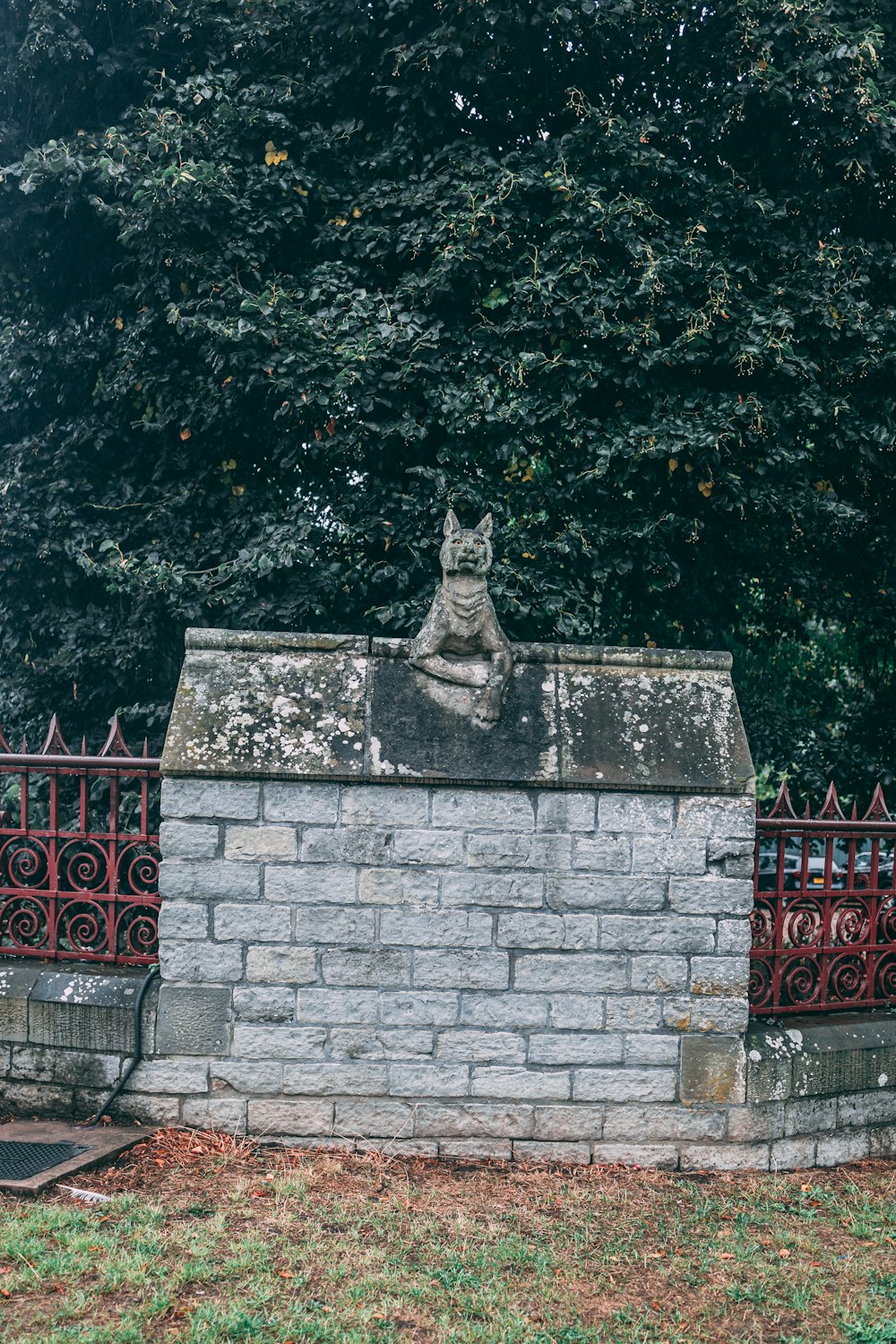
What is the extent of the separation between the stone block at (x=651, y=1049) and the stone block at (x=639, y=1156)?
0.37 meters

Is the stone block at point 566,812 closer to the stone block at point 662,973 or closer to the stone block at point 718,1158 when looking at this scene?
the stone block at point 662,973

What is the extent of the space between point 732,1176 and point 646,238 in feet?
19.1

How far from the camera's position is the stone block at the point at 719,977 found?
4.64m

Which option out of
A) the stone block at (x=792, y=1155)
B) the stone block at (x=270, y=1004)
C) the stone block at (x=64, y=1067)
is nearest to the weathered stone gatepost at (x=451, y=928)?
the stone block at (x=270, y=1004)

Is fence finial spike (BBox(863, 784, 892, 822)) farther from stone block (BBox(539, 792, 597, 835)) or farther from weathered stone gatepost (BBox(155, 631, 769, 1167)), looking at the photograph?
stone block (BBox(539, 792, 597, 835))

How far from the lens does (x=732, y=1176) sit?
15.1 feet

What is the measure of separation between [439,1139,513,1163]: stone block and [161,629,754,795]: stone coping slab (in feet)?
5.15

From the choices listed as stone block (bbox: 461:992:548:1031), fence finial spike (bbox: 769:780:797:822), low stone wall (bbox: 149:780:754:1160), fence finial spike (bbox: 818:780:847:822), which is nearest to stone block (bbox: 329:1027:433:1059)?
low stone wall (bbox: 149:780:754:1160)

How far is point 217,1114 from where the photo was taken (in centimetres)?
461

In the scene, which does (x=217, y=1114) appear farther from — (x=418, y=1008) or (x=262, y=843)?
(x=262, y=843)

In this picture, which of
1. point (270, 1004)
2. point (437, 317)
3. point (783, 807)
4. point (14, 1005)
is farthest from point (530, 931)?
point (437, 317)

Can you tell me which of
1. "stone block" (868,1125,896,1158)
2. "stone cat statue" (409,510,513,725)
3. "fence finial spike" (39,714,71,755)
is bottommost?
"stone block" (868,1125,896,1158)

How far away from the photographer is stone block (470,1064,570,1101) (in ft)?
15.1

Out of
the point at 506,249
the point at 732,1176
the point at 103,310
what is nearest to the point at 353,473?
the point at 506,249
